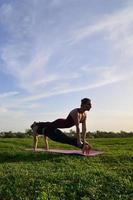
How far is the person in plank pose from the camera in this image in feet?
46.6

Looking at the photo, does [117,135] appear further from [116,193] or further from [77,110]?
[116,193]

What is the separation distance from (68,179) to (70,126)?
4721 millimetres

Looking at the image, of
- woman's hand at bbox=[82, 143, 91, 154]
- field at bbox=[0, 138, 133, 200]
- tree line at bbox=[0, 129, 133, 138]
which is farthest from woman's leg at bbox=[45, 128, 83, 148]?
tree line at bbox=[0, 129, 133, 138]

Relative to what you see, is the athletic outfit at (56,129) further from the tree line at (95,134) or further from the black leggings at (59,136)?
the tree line at (95,134)

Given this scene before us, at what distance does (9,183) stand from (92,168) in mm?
2460

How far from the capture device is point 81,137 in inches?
591

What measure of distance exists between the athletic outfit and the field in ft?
4.27

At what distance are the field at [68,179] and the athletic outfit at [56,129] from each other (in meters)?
1.30

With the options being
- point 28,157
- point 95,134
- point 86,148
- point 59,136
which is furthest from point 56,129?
point 95,134

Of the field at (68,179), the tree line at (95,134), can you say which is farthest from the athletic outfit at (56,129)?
the tree line at (95,134)

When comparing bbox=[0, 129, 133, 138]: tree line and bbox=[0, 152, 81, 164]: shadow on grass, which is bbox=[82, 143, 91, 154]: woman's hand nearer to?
bbox=[0, 152, 81, 164]: shadow on grass

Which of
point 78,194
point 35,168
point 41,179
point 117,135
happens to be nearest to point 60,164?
point 35,168

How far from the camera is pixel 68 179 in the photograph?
403 inches

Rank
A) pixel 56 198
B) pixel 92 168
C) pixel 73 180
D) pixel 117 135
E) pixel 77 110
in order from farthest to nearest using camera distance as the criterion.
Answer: pixel 117 135, pixel 77 110, pixel 92 168, pixel 73 180, pixel 56 198
